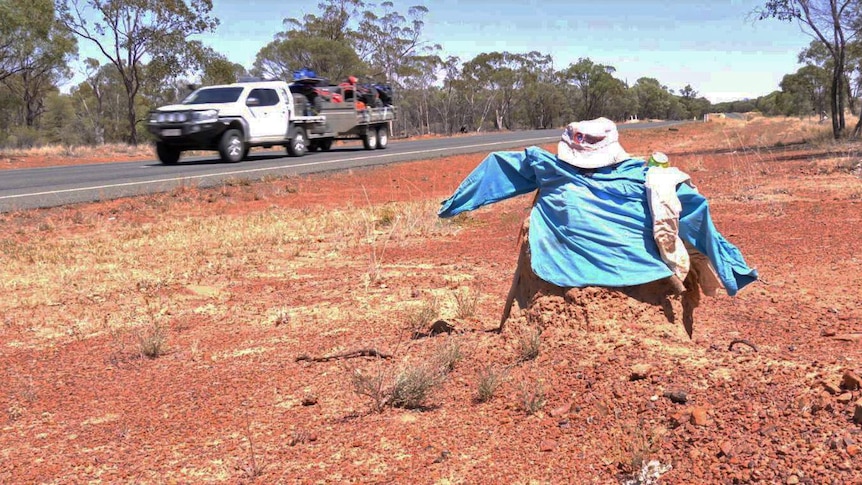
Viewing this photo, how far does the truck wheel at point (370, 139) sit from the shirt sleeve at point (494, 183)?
21571mm

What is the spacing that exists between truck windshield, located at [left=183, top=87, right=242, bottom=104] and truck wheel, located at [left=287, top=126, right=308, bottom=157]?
7.78 feet

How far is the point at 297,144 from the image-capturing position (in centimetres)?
2167

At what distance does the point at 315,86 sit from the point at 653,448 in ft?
70.1

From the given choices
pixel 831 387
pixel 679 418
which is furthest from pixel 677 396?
pixel 831 387

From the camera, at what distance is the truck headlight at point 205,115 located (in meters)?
17.9

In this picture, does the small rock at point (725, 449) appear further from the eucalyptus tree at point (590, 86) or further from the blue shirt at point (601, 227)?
the eucalyptus tree at point (590, 86)

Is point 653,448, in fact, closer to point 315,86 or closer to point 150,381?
point 150,381

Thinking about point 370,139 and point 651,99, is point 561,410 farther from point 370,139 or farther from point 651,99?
point 651,99

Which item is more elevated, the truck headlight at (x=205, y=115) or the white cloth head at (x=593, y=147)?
the truck headlight at (x=205, y=115)

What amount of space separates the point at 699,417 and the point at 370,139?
76.9 ft

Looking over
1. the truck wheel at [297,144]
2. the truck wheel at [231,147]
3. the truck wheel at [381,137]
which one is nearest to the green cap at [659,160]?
the truck wheel at [231,147]

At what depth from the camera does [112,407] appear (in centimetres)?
418

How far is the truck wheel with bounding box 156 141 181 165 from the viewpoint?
18.9m

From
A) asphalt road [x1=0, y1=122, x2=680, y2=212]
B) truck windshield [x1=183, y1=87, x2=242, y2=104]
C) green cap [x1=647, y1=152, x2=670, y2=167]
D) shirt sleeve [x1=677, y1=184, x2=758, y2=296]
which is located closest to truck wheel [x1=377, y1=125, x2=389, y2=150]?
asphalt road [x1=0, y1=122, x2=680, y2=212]
